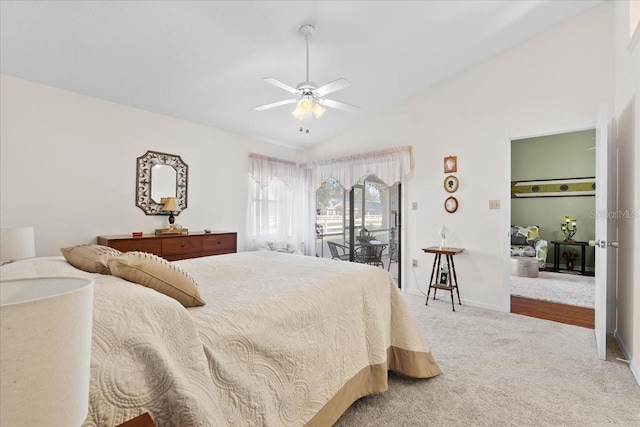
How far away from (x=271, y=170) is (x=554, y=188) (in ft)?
19.3

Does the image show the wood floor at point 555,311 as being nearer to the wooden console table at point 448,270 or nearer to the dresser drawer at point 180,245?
the wooden console table at point 448,270

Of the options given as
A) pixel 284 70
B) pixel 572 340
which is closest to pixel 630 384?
pixel 572 340

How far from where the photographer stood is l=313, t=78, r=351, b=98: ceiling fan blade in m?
2.47

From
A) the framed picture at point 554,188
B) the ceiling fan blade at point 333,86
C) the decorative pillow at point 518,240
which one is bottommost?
the decorative pillow at point 518,240

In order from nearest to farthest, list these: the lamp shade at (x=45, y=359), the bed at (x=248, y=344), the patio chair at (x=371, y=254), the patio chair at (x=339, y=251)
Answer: the lamp shade at (x=45, y=359) → the bed at (x=248, y=344) → the patio chair at (x=371, y=254) → the patio chair at (x=339, y=251)

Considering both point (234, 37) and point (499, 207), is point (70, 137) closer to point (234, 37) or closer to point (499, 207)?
point (234, 37)

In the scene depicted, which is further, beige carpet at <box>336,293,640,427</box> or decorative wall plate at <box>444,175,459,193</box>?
decorative wall plate at <box>444,175,459,193</box>

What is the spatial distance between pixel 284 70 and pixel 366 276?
8.26ft

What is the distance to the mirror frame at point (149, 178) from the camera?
12.4 feet

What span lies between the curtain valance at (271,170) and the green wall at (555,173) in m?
4.89

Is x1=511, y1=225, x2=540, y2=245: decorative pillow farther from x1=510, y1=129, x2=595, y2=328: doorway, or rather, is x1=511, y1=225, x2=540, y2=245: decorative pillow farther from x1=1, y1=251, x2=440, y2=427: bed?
x1=1, y1=251, x2=440, y2=427: bed

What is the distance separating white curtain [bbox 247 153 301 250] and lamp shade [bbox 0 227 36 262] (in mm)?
2916

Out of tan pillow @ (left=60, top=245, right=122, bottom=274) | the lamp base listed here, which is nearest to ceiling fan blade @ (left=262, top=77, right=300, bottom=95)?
tan pillow @ (left=60, top=245, right=122, bottom=274)

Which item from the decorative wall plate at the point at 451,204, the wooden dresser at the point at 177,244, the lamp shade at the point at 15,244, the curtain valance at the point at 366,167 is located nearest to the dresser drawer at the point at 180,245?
the wooden dresser at the point at 177,244
